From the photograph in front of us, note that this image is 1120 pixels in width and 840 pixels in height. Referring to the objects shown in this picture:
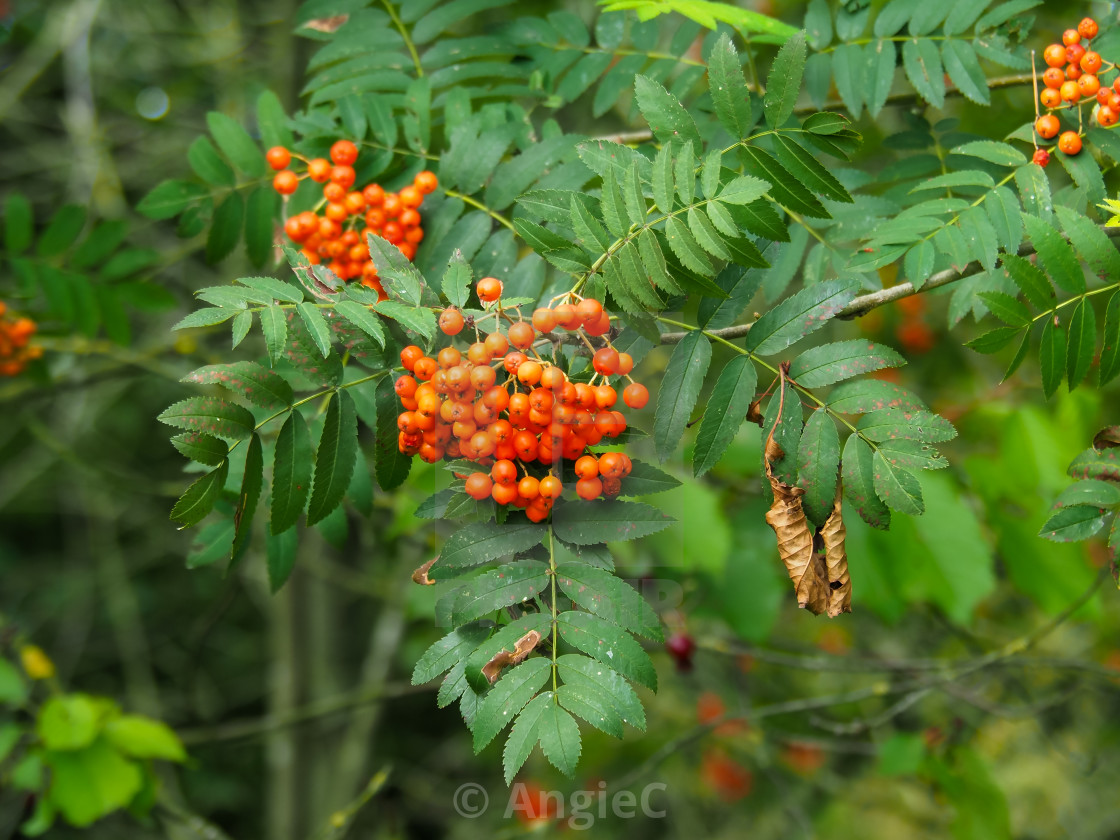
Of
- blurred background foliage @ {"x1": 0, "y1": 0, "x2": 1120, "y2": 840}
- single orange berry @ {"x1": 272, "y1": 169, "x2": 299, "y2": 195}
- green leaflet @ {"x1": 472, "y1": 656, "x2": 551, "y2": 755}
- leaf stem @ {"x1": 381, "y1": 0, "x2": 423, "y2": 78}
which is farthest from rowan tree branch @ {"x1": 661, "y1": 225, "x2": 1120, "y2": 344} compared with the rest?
leaf stem @ {"x1": 381, "y1": 0, "x2": 423, "y2": 78}

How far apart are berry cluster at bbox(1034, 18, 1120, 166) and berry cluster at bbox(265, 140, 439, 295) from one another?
1.32 metres

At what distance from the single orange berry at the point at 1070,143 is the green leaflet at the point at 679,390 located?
0.91m

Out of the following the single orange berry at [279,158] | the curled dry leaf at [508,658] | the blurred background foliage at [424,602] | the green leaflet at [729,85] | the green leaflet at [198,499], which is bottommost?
the blurred background foliage at [424,602]

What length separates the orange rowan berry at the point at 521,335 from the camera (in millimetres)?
1237

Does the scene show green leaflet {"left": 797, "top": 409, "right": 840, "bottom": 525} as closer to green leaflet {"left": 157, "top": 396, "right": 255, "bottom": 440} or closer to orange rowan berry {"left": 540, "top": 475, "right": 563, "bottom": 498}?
orange rowan berry {"left": 540, "top": 475, "right": 563, "bottom": 498}

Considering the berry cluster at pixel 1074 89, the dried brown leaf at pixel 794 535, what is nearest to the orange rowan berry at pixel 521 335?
the dried brown leaf at pixel 794 535

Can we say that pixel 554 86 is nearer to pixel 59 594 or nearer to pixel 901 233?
pixel 901 233

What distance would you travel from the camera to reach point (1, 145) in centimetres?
592

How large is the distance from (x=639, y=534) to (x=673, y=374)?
0.96 ft

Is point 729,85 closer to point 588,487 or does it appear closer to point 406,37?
point 588,487

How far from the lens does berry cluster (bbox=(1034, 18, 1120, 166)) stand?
1609 millimetres

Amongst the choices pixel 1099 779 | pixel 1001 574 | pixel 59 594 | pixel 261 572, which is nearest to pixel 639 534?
pixel 1001 574

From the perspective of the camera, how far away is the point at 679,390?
1365 mm

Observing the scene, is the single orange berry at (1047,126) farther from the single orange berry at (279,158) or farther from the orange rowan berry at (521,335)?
the single orange berry at (279,158)
